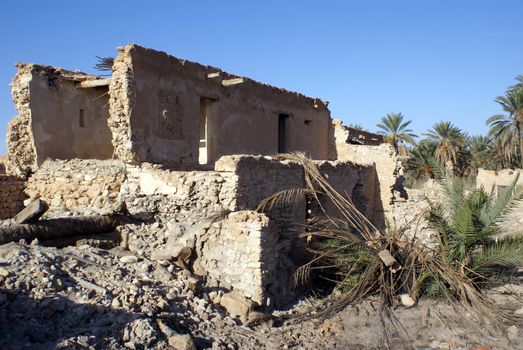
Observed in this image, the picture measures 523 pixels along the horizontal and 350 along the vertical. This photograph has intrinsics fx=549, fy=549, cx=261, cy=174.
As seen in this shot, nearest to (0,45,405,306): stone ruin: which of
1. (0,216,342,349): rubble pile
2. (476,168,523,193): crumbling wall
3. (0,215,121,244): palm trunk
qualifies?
Answer: (0,216,342,349): rubble pile

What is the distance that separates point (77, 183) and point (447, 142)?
23.9 metres

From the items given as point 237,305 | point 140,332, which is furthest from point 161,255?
point 140,332

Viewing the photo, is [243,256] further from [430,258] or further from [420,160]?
[420,160]

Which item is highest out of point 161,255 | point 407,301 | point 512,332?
point 161,255

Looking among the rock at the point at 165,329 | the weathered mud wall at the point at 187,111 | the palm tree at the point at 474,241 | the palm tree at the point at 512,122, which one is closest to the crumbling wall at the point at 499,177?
the palm tree at the point at 512,122

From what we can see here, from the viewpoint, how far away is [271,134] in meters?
16.4

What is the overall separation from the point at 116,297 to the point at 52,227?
2.17 m

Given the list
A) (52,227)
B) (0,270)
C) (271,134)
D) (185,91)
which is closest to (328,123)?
(271,134)

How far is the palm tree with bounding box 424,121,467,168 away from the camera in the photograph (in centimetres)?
3056

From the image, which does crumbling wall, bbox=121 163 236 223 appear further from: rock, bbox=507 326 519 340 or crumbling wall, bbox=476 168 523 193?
crumbling wall, bbox=476 168 523 193

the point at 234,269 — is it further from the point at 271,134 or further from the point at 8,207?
the point at 271,134

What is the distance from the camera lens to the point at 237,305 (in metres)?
8.55

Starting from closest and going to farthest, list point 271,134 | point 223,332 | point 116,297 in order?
point 116,297 → point 223,332 → point 271,134

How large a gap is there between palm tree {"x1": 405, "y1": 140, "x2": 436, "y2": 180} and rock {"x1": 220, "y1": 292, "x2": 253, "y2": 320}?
952 inches
